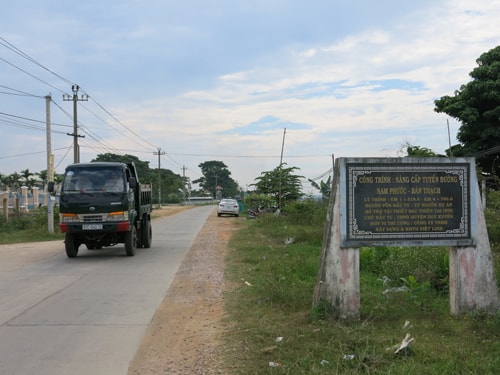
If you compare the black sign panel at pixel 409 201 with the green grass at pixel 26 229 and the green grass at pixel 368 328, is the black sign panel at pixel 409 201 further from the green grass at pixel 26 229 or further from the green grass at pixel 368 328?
the green grass at pixel 26 229

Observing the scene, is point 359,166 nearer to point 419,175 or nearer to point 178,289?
point 419,175

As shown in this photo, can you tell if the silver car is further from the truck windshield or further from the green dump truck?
the truck windshield

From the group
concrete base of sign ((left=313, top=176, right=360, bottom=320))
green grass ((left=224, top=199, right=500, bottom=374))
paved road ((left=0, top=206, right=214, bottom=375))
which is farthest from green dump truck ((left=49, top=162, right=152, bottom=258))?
concrete base of sign ((left=313, top=176, right=360, bottom=320))

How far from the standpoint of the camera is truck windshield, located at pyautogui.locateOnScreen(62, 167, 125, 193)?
42.7 feet

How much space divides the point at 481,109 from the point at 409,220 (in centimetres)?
1719

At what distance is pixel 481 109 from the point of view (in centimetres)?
2119

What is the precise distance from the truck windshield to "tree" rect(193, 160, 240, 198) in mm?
106876

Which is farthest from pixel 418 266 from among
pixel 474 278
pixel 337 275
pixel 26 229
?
pixel 26 229

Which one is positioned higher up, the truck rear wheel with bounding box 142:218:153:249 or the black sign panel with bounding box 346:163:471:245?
the black sign panel with bounding box 346:163:471:245

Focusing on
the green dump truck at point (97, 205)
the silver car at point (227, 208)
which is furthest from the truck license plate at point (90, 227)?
the silver car at point (227, 208)

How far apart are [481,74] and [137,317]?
1864cm

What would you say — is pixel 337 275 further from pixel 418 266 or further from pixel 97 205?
pixel 97 205

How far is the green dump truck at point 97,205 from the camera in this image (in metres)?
12.8

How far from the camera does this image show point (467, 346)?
5.00 metres
